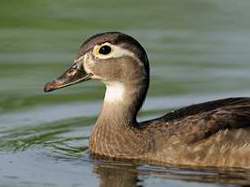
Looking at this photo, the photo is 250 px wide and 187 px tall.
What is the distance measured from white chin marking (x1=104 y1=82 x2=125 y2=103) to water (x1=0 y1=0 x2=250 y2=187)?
0.73 meters

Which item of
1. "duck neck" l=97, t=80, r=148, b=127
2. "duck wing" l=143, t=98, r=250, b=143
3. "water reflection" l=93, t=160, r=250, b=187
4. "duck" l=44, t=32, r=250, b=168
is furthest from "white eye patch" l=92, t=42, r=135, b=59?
"water reflection" l=93, t=160, r=250, b=187

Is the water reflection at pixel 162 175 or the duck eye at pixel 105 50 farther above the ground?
the duck eye at pixel 105 50

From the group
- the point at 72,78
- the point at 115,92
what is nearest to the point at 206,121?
the point at 115,92

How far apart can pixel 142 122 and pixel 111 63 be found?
86cm

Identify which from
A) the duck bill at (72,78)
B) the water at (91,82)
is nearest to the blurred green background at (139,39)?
the water at (91,82)

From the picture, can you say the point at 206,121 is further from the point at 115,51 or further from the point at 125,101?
the point at 115,51

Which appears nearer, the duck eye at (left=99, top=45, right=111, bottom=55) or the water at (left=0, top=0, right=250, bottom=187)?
the water at (left=0, top=0, right=250, bottom=187)

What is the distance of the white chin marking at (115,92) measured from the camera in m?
18.2

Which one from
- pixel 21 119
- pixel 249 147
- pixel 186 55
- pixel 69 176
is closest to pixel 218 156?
pixel 249 147

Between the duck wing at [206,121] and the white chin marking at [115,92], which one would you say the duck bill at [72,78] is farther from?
the duck wing at [206,121]

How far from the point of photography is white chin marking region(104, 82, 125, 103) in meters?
18.2

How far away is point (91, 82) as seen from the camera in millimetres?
21625

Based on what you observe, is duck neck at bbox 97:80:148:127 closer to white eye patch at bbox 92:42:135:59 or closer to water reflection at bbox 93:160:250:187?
white eye patch at bbox 92:42:135:59

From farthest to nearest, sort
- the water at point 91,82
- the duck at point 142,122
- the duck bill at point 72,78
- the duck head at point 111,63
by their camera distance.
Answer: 1. the duck bill at point 72,78
2. the duck head at point 111,63
3. the duck at point 142,122
4. the water at point 91,82
